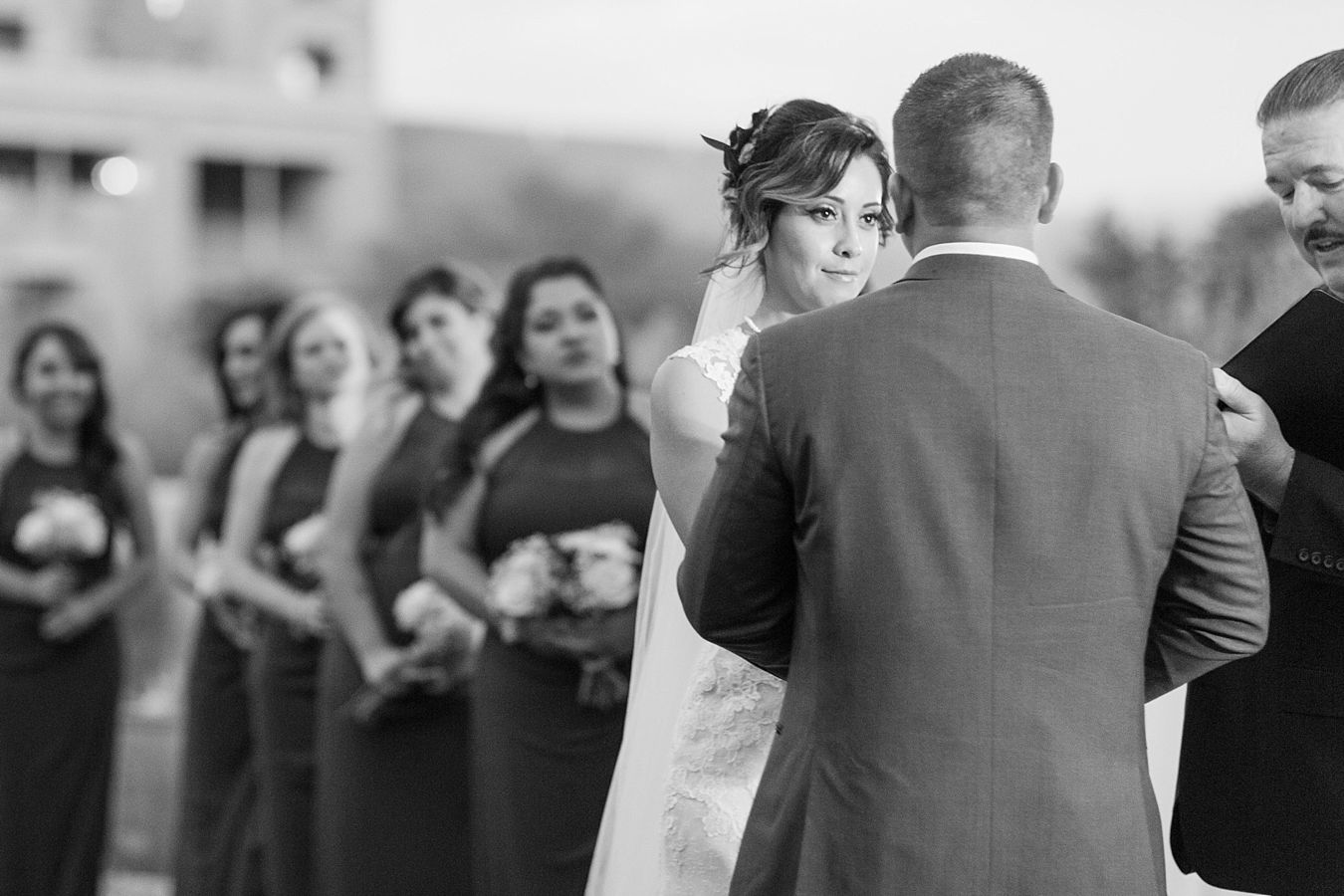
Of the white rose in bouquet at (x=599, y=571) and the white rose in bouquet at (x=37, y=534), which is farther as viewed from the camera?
the white rose in bouquet at (x=37, y=534)

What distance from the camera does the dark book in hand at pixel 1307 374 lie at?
3.09 meters

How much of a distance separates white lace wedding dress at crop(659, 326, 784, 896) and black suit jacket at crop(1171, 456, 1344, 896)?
845 mm

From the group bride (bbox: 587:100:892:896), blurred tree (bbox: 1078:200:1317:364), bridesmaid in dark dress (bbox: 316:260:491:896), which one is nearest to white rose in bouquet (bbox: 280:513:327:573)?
bridesmaid in dark dress (bbox: 316:260:491:896)

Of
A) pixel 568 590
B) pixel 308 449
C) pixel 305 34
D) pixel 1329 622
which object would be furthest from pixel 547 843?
pixel 305 34

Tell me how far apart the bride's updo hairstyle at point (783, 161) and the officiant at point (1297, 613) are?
83 centimetres

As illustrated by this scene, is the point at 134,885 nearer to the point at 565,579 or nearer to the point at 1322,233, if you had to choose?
the point at 565,579

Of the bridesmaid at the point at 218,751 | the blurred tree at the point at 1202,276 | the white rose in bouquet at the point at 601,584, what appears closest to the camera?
the white rose in bouquet at the point at 601,584

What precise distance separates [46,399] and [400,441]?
2.46 meters

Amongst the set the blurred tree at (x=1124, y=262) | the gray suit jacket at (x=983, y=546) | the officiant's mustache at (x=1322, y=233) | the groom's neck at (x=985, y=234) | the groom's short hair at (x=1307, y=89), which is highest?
the blurred tree at (x=1124, y=262)

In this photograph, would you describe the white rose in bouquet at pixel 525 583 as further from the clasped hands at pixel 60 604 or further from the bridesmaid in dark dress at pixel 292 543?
the clasped hands at pixel 60 604

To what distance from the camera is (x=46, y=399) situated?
26.0 feet

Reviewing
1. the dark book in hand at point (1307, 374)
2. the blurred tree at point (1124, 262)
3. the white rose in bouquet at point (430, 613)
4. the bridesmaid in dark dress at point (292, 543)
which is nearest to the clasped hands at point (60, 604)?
the bridesmaid in dark dress at point (292, 543)

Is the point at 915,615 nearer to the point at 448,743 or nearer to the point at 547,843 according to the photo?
the point at 547,843

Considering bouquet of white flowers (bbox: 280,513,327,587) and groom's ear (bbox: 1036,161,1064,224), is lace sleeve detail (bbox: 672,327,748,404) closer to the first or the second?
groom's ear (bbox: 1036,161,1064,224)
